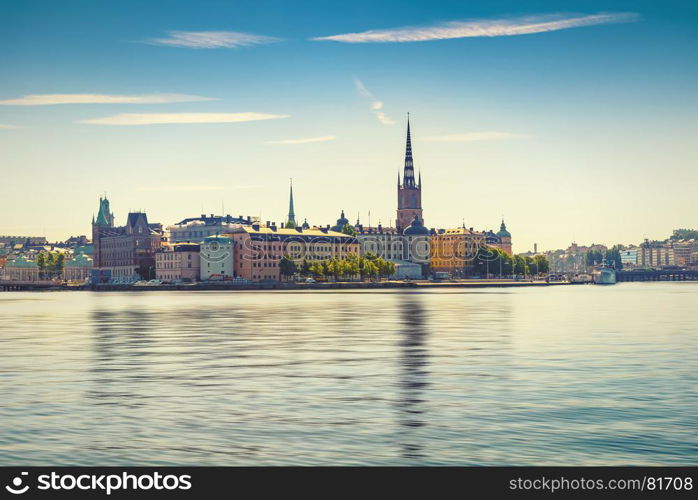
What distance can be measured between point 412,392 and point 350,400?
2261mm

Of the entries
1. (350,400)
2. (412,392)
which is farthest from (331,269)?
(350,400)

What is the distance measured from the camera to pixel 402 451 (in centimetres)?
1795

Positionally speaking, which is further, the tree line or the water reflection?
the tree line

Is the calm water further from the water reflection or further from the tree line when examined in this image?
the tree line

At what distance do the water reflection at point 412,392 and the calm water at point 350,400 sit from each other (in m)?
0.08

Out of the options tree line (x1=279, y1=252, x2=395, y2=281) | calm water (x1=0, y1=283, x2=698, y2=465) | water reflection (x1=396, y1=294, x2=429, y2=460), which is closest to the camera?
calm water (x1=0, y1=283, x2=698, y2=465)

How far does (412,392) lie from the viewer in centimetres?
2609

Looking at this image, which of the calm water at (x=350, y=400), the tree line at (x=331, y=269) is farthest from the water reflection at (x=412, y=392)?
the tree line at (x=331, y=269)

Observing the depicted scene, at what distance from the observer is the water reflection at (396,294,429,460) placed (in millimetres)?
18625

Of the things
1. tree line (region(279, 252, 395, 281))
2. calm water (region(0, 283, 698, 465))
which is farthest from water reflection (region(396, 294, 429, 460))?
→ tree line (region(279, 252, 395, 281))

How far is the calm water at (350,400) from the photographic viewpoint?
58.9 feet

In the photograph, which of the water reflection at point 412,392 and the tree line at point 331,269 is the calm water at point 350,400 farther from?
the tree line at point 331,269

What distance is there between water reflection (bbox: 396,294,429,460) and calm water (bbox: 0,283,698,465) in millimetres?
78
